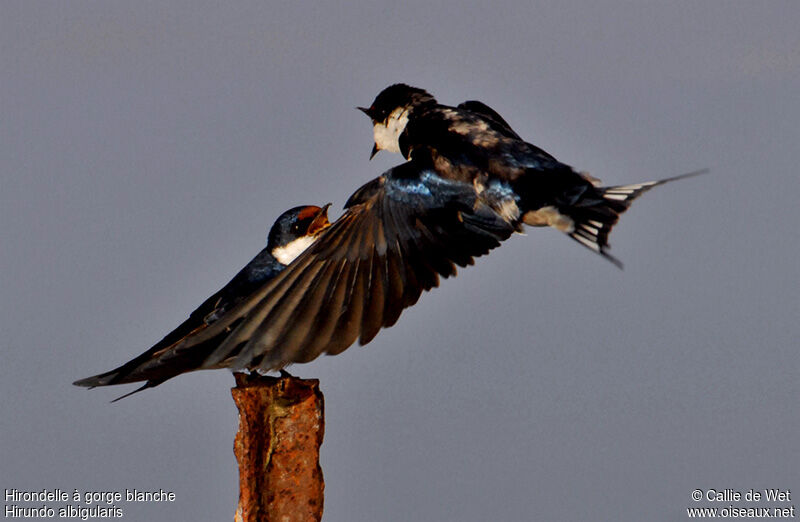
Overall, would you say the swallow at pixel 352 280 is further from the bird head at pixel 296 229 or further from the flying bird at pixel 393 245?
the bird head at pixel 296 229

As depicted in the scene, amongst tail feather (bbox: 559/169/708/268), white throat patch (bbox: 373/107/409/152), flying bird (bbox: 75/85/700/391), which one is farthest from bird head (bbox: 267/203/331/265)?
tail feather (bbox: 559/169/708/268)

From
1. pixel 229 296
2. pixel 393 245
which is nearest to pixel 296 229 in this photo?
pixel 229 296

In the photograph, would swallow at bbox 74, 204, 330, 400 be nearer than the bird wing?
No

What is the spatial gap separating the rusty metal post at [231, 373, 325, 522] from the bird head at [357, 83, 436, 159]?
2.27ft

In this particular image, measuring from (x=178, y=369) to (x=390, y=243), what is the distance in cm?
43

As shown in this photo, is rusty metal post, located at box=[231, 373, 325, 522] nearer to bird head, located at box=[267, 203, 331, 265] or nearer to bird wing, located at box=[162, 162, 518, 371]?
bird wing, located at box=[162, 162, 518, 371]

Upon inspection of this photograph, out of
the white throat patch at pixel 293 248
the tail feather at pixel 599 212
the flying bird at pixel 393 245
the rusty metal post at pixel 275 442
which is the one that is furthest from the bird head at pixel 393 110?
the rusty metal post at pixel 275 442

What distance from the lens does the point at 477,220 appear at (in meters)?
2.19

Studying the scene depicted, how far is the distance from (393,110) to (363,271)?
0.58m

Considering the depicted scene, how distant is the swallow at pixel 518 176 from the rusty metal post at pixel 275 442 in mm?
488

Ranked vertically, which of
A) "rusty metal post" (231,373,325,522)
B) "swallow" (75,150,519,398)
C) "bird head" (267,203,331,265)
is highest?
"bird head" (267,203,331,265)

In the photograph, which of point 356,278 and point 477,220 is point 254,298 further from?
point 477,220

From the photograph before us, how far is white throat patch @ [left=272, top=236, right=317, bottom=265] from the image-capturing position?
2.38m

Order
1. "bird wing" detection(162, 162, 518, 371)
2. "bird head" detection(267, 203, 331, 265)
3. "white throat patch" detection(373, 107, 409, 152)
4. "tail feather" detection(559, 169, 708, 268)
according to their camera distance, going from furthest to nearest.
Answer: "white throat patch" detection(373, 107, 409, 152)
"bird head" detection(267, 203, 331, 265)
"tail feather" detection(559, 169, 708, 268)
"bird wing" detection(162, 162, 518, 371)
